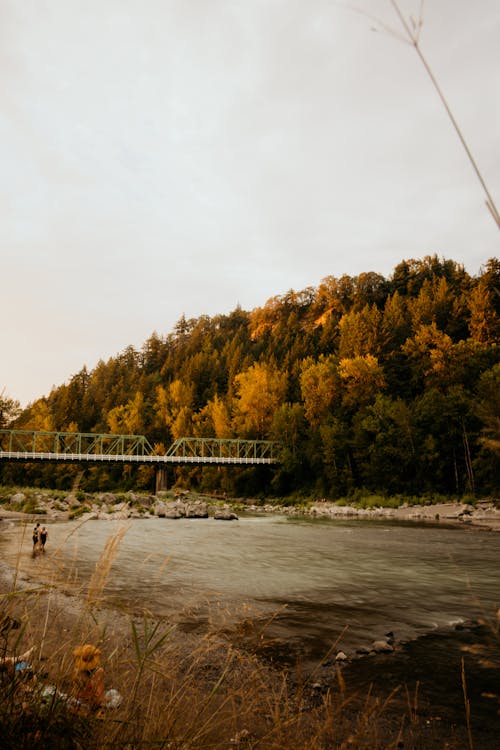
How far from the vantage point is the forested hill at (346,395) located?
37531 millimetres

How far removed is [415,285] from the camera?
79000 mm

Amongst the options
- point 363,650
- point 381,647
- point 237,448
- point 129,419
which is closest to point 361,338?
point 237,448

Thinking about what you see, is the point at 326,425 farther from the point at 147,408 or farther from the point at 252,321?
the point at 252,321

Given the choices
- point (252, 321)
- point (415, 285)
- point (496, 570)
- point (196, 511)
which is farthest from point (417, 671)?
point (252, 321)

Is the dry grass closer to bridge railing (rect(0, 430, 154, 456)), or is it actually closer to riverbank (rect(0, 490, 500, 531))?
riverbank (rect(0, 490, 500, 531))

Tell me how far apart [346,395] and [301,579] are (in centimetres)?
3834

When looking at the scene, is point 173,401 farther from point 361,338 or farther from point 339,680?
point 339,680

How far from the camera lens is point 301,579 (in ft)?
34.0

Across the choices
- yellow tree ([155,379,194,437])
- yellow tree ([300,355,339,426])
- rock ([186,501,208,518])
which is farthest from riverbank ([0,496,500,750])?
yellow tree ([155,379,194,437])

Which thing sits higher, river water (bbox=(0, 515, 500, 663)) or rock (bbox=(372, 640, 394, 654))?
rock (bbox=(372, 640, 394, 654))

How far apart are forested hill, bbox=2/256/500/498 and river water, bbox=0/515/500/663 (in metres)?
4.49

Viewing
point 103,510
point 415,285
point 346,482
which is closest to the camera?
point 103,510

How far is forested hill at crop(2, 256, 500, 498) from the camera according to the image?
37.5 meters

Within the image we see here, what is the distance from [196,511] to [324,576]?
21340 millimetres
